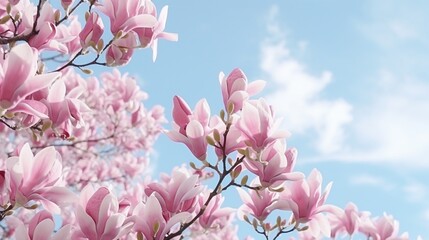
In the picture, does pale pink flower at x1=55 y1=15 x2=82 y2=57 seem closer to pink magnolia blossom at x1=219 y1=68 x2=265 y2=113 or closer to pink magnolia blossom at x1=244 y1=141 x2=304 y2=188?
pink magnolia blossom at x1=219 y1=68 x2=265 y2=113

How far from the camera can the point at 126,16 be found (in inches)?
102

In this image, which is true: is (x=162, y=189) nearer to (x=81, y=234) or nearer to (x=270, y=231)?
(x=81, y=234)

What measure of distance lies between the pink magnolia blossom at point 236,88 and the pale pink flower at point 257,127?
67mm

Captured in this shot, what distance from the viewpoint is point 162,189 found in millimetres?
2348

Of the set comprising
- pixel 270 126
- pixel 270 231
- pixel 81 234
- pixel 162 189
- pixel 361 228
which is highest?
pixel 361 228

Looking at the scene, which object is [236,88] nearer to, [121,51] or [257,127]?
[257,127]

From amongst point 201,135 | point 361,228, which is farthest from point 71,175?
point 201,135

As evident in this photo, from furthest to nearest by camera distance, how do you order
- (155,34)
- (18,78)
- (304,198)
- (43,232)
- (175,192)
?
(155,34) → (304,198) → (175,192) → (43,232) → (18,78)

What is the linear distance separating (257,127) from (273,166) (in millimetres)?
176

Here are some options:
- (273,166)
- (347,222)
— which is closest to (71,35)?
(273,166)

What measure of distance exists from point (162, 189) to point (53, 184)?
43 centimetres

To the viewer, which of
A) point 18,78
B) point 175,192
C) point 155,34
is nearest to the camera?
point 18,78

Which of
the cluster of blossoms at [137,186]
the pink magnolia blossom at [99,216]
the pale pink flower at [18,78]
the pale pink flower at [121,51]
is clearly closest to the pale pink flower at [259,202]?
the cluster of blossoms at [137,186]

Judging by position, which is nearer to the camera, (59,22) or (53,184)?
(53,184)
